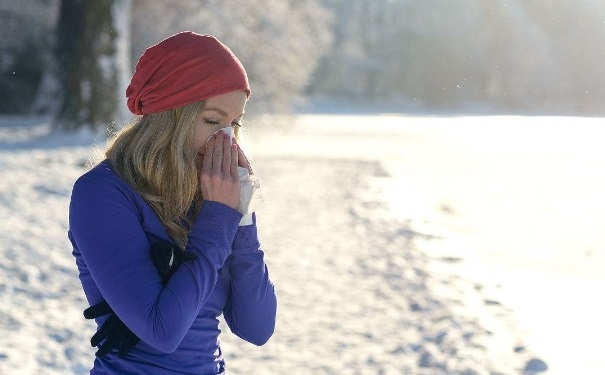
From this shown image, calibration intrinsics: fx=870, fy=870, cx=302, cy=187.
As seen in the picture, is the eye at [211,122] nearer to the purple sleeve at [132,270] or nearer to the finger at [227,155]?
the finger at [227,155]

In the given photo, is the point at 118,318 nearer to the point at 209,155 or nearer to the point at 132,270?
the point at 132,270

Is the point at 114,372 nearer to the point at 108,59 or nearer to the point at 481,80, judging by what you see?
the point at 108,59

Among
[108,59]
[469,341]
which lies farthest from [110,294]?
[108,59]

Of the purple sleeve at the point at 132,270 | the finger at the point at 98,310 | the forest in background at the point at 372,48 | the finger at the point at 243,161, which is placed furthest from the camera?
the forest in background at the point at 372,48

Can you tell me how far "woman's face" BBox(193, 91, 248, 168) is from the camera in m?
1.76

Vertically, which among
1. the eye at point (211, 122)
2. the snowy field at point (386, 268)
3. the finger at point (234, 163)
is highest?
the eye at point (211, 122)

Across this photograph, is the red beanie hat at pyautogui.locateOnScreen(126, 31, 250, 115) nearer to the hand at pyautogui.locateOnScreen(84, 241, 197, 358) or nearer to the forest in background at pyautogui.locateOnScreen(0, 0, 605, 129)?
the hand at pyautogui.locateOnScreen(84, 241, 197, 358)

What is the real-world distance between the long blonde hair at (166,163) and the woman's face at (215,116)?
0.01 m

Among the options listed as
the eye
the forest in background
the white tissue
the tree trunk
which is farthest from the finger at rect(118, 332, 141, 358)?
the tree trunk

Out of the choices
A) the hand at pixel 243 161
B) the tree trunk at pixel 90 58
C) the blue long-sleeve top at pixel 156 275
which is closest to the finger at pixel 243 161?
the hand at pixel 243 161

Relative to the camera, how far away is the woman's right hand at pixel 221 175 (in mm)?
1709

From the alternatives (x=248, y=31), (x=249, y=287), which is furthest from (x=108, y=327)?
(x=248, y=31)

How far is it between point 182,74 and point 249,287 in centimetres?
47

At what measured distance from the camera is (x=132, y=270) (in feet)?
5.20
